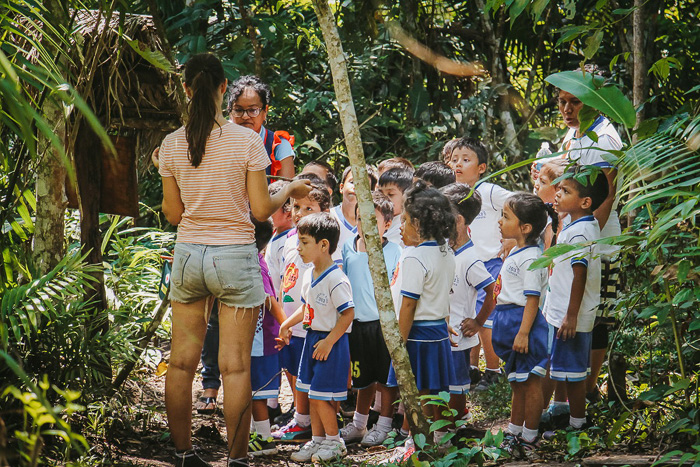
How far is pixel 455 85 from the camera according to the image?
841 centimetres

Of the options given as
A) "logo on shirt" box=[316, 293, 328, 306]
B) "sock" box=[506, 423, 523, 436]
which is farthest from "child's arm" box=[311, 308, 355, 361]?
"sock" box=[506, 423, 523, 436]

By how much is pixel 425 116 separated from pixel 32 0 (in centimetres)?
539

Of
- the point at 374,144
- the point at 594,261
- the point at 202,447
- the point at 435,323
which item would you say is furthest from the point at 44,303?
the point at 374,144

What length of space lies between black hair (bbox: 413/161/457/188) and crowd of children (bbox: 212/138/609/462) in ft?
2.11

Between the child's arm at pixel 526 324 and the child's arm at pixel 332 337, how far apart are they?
3.11 feet

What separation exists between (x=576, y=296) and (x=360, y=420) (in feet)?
5.07

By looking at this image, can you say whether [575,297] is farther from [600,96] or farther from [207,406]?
[207,406]

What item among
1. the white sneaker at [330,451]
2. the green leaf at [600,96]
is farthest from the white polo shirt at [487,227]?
the green leaf at [600,96]

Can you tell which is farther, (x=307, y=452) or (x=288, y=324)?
(x=288, y=324)

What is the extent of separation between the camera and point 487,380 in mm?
5480

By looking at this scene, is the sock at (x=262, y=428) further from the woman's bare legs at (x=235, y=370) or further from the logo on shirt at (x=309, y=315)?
the woman's bare legs at (x=235, y=370)

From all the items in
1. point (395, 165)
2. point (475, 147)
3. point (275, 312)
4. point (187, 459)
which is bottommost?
point (187, 459)

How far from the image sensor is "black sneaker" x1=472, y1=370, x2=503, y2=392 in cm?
539

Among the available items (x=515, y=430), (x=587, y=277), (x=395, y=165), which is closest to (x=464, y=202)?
(x=395, y=165)
